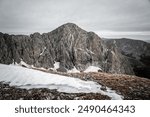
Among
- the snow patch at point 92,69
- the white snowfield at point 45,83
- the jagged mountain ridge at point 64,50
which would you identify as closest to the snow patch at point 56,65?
the jagged mountain ridge at point 64,50

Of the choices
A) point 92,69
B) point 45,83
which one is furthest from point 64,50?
point 45,83

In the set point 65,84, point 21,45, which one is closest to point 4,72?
point 65,84

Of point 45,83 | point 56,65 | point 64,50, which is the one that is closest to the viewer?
point 45,83

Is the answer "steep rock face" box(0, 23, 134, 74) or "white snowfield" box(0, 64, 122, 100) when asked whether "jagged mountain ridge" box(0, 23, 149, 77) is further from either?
"white snowfield" box(0, 64, 122, 100)

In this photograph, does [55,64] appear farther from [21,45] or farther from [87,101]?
[87,101]

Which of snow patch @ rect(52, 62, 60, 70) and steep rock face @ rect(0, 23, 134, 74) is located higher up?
steep rock face @ rect(0, 23, 134, 74)

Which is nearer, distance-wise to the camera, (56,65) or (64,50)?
(56,65)

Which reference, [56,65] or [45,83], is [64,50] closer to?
[56,65]

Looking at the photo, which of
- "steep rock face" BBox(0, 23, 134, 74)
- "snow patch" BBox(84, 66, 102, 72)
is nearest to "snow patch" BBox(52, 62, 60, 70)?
"steep rock face" BBox(0, 23, 134, 74)
